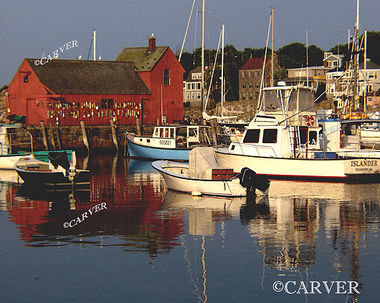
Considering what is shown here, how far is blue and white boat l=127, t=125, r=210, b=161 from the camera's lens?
43375 millimetres

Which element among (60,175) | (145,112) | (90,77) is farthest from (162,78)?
(60,175)

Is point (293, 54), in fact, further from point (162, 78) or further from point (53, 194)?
point (53, 194)

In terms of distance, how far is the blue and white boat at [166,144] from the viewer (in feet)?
142

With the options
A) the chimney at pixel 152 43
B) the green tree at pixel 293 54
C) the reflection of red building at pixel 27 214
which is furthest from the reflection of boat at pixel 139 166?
the green tree at pixel 293 54

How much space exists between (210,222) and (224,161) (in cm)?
1184

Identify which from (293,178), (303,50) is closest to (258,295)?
(293,178)

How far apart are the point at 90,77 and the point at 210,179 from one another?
34.2 meters

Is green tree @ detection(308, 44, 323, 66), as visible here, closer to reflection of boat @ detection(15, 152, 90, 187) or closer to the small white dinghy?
reflection of boat @ detection(15, 152, 90, 187)

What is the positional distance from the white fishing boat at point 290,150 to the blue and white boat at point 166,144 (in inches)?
396

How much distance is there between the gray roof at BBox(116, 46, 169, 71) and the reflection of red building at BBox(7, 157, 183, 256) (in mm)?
30507

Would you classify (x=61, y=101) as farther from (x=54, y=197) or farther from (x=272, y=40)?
(x=54, y=197)

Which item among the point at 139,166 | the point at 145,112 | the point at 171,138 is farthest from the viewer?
the point at 145,112

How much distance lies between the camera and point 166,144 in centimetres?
4434

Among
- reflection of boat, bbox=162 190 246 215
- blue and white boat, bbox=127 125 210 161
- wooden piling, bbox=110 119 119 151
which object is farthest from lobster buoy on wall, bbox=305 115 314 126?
wooden piling, bbox=110 119 119 151
